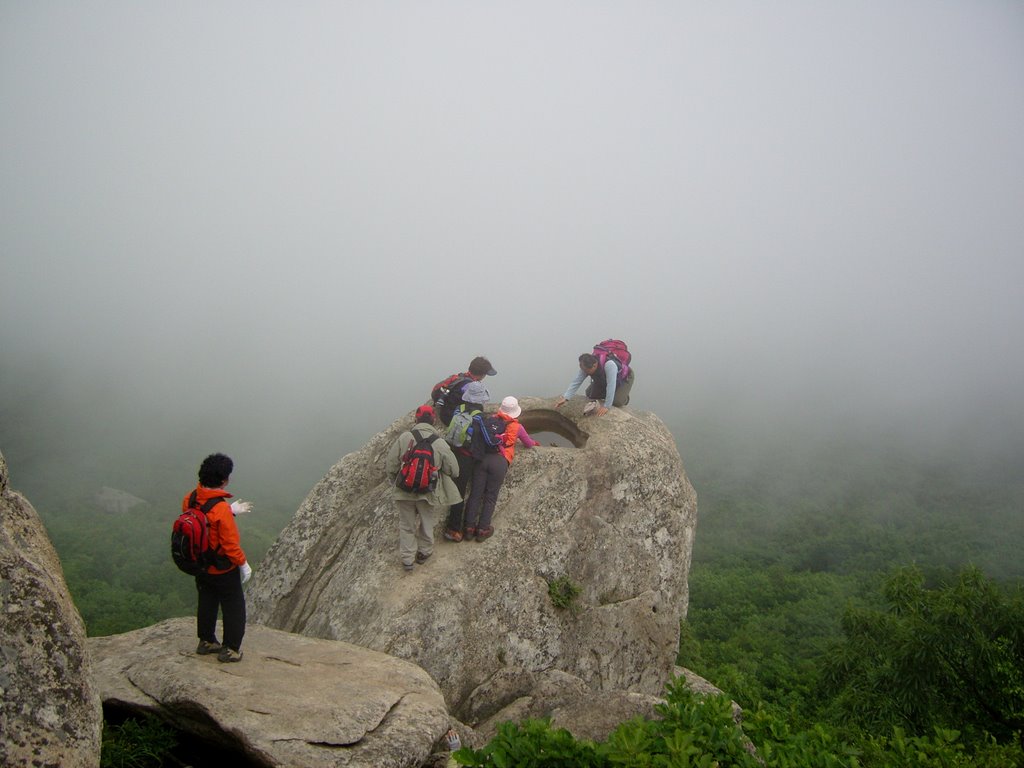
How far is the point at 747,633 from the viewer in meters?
32.9

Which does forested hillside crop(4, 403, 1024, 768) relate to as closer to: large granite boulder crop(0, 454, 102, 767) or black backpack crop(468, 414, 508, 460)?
large granite boulder crop(0, 454, 102, 767)

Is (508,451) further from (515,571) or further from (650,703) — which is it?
(650,703)

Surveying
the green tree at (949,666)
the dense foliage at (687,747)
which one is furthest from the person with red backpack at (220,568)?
the green tree at (949,666)

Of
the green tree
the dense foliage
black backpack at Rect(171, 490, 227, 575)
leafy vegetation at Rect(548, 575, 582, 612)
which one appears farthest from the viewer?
the green tree

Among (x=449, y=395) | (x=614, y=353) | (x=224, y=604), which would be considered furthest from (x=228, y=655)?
(x=614, y=353)

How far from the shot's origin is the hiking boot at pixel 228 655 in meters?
→ 8.52

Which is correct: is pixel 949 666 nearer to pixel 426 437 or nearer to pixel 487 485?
pixel 487 485

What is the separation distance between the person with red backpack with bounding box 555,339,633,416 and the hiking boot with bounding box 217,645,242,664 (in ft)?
31.2

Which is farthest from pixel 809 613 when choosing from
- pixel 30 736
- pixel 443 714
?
pixel 30 736

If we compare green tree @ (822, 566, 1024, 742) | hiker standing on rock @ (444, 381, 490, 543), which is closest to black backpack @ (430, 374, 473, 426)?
hiker standing on rock @ (444, 381, 490, 543)

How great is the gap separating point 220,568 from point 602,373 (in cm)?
1008

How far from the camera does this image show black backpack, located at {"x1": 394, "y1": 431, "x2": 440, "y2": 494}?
34.8 feet

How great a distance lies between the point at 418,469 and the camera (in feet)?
34.9

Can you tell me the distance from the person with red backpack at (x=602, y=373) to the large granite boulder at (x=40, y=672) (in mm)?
11311
